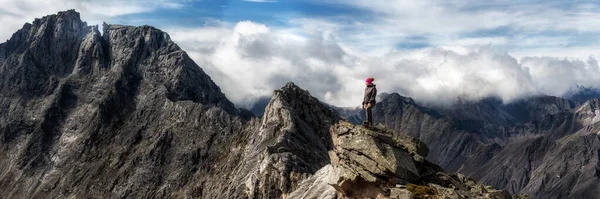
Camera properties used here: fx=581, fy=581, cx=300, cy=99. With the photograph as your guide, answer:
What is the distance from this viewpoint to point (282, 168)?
13088 cm

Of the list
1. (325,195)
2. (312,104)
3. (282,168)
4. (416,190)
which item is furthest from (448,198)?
(312,104)

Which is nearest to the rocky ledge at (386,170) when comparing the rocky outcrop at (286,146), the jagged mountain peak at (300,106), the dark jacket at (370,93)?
the dark jacket at (370,93)

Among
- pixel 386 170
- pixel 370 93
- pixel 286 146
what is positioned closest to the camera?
pixel 386 170

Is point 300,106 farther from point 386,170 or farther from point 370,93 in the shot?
point 386,170

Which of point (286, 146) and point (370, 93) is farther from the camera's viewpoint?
point (286, 146)

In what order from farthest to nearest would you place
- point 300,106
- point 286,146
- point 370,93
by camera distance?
point 300,106 → point 286,146 → point 370,93

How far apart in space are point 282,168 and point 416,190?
8415 centimetres

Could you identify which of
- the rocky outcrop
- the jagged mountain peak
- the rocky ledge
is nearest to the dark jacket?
the rocky ledge

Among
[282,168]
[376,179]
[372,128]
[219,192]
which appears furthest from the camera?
[219,192]

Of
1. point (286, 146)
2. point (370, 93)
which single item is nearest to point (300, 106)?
point (286, 146)

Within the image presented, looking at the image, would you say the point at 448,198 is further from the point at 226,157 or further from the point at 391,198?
the point at 226,157

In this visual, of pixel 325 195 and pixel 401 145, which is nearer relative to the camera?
pixel 401 145

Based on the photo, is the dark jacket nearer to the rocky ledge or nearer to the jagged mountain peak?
the rocky ledge

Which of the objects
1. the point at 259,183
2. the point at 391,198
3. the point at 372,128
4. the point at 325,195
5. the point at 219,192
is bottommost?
the point at 219,192
